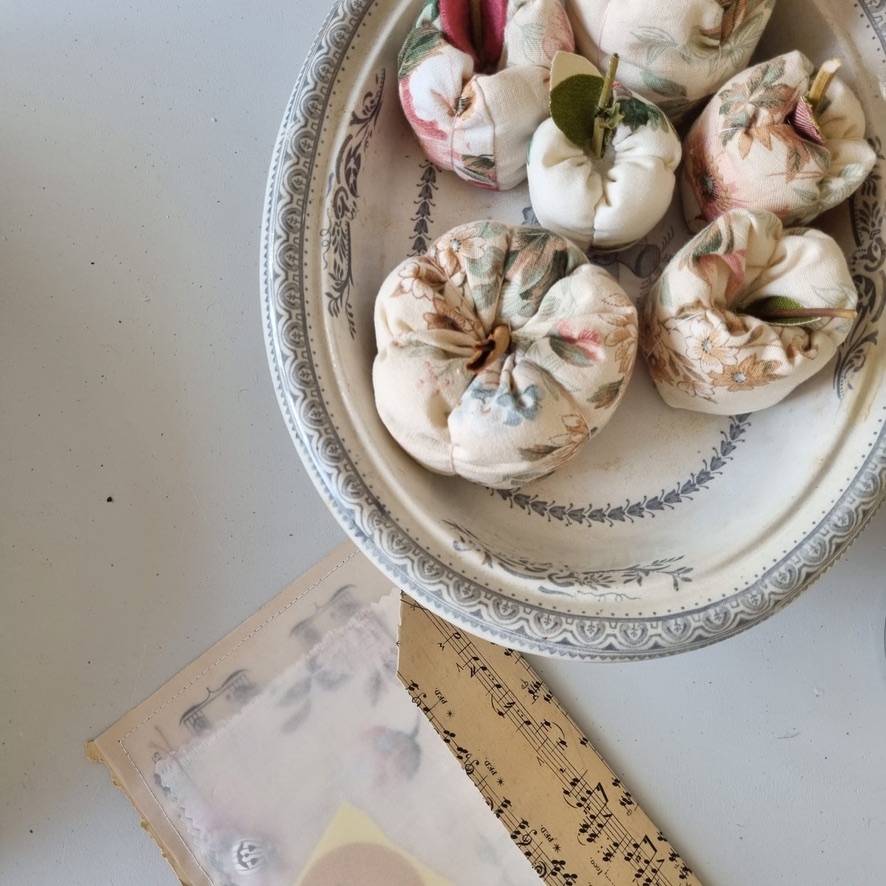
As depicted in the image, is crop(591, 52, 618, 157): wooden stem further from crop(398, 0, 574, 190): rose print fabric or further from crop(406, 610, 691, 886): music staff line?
crop(406, 610, 691, 886): music staff line

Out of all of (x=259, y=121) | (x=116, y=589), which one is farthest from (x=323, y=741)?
(x=259, y=121)

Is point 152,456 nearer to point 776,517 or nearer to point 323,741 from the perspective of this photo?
point 323,741

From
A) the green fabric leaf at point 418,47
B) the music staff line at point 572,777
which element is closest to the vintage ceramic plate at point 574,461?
the green fabric leaf at point 418,47

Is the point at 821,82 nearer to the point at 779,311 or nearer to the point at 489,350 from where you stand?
the point at 779,311

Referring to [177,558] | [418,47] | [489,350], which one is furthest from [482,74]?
[177,558]

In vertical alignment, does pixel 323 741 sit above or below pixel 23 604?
below

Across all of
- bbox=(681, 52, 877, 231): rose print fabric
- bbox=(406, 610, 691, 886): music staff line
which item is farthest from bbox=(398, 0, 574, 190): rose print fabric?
bbox=(406, 610, 691, 886): music staff line
